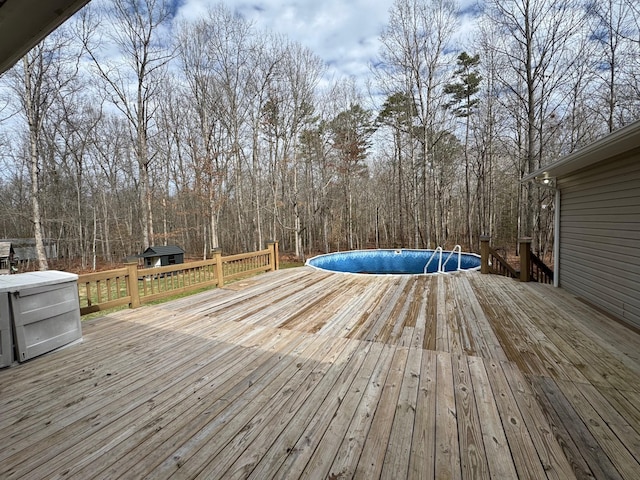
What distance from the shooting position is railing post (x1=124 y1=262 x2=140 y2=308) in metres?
4.29

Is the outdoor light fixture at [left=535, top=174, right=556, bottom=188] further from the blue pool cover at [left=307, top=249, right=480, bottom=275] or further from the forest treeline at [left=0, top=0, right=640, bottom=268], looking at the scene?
the blue pool cover at [left=307, top=249, right=480, bottom=275]

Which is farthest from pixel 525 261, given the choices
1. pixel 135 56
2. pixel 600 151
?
pixel 135 56

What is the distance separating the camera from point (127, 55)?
30.7 feet

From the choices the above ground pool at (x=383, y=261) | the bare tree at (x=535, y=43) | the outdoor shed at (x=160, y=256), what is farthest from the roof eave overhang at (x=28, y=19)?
the bare tree at (x=535, y=43)

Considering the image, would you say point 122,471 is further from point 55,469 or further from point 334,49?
point 334,49

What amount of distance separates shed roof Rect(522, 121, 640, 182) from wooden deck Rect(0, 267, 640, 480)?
86.5 inches

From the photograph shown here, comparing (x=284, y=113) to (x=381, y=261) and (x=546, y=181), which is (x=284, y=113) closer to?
(x=381, y=261)

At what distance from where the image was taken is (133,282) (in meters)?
4.34

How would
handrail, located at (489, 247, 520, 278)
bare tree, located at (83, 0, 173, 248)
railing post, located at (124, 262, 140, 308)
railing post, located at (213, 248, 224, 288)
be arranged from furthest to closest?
bare tree, located at (83, 0, 173, 248) → handrail, located at (489, 247, 520, 278) → railing post, located at (213, 248, 224, 288) → railing post, located at (124, 262, 140, 308)

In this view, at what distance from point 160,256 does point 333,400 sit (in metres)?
8.23

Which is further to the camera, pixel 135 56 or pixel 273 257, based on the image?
pixel 135 56

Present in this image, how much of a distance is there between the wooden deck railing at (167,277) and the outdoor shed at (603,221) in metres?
6.46

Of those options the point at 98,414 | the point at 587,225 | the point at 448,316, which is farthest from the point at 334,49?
the point at 98,414

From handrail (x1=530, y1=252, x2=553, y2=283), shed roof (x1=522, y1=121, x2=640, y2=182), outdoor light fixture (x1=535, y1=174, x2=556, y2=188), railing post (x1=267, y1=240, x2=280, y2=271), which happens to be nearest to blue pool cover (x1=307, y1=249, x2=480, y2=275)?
railing post (x1=267, y1=240, x2=280, y2=271)
